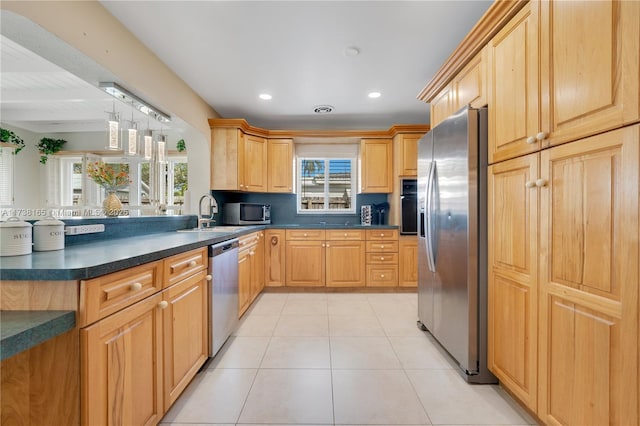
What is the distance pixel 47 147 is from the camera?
4242 mm

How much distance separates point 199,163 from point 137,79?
4.79ft

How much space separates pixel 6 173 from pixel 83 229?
Result: 8.80ft

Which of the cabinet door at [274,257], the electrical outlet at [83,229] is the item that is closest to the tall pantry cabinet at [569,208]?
the electrical outlet at [83,229]

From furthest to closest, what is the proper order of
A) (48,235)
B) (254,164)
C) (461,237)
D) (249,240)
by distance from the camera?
(254,164)
(249,240)
(461,237)
(48,235)

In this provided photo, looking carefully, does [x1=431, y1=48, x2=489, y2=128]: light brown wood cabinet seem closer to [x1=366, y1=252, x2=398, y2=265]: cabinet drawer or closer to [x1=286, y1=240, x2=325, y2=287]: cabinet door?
[x1=366, y1=252, x2=398, y2=265]: cabinet drawer

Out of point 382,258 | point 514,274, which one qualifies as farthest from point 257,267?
point 514,274

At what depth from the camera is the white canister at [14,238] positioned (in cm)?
114

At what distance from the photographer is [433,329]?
7.18 feet

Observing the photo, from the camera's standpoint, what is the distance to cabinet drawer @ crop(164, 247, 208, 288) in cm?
140

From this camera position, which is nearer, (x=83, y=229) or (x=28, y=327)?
(x=28, y=327)

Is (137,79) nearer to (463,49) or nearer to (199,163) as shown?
(199,163)

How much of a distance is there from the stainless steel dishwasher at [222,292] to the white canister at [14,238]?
903 millimetres

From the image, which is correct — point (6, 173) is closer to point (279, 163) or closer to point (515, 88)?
point (279, 163)

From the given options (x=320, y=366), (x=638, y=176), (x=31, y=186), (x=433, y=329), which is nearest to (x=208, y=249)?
(x=320, y=366)
